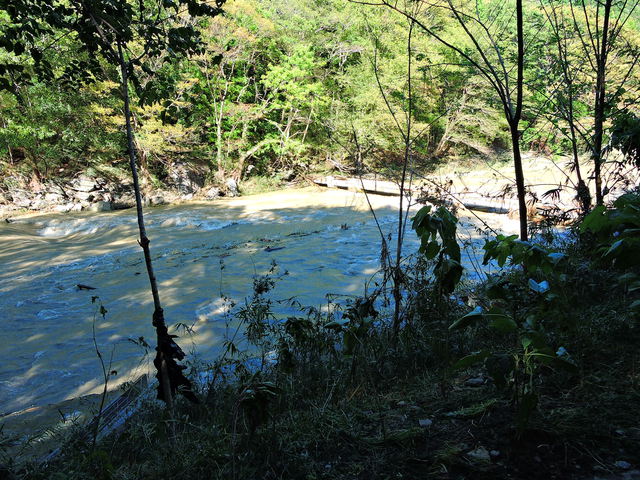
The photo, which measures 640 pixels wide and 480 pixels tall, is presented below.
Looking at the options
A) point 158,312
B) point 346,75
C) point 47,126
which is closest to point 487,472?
point 158,312

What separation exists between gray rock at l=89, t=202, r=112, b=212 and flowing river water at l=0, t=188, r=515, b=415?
2.94 ft

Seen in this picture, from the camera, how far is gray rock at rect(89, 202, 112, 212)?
1647cm

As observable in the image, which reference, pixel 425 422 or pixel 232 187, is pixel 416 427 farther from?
pixel 232 187

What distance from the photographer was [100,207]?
54.4 ft

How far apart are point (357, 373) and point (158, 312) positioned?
1191 millimetres

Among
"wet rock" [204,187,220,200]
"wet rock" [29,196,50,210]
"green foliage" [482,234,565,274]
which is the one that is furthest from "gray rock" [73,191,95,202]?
"green foliage" [482,234,565,274]

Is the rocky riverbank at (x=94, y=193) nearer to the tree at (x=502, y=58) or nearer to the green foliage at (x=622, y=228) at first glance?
the tree at (x=502, y=58)

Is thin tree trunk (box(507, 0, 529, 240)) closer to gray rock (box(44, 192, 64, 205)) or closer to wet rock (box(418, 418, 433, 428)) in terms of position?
wet rock (box(418, 418, 433, 428))

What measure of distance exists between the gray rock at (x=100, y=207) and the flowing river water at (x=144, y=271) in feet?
2.94

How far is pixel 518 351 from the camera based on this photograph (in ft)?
5.24

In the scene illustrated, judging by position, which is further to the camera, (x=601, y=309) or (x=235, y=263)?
(x=235, y=263)

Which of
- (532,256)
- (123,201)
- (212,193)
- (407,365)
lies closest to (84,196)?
(123,201)

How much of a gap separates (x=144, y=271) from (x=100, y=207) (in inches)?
372

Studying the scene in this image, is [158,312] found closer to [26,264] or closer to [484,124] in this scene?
[26,264]
